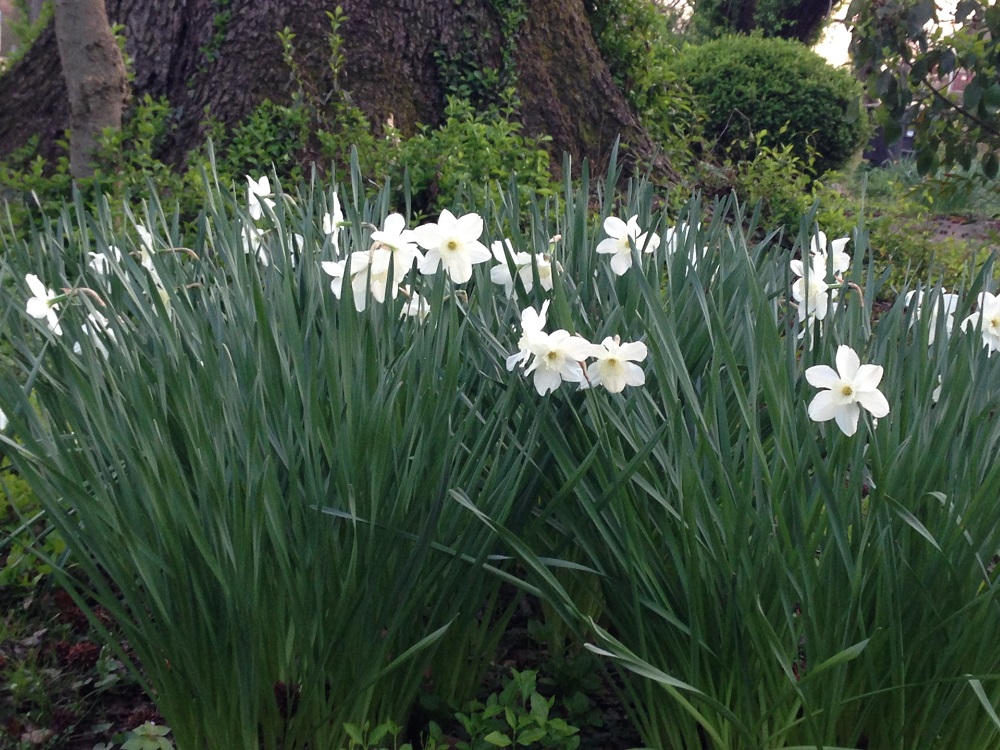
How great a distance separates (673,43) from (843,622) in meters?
6.04

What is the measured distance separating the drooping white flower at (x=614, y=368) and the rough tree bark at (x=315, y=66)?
3.59 metres

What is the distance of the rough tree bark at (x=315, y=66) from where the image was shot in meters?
4.71

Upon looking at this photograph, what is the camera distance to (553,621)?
1.84 meters

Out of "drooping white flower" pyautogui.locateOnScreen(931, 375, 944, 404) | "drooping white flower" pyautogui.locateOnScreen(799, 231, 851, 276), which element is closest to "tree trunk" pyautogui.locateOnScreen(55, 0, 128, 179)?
"drooping white flower" pyautogui.locateOnScreen(799, 231, 851, 276)

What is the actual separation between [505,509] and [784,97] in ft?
27.4

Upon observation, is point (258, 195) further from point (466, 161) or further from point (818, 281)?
point (466, 161)

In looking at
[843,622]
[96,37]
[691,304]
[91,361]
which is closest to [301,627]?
[91,361]

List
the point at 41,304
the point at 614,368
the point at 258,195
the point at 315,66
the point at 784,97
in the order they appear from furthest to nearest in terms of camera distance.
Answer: the point at 784,97
the point at 315,66
the point at 258,195
the point at 41,304
the point at 614,368

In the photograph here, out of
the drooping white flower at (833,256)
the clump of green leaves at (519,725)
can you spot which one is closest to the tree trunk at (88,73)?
the drooping white flower at (833,256)

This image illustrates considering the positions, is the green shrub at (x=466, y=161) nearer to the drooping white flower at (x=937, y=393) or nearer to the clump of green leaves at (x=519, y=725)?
the drooping white flower at (x=937, y=393)

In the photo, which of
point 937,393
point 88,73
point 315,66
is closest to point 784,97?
point 315,66

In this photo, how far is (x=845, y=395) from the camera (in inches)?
50.9

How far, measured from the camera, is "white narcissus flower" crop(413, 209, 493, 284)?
161 centimetres

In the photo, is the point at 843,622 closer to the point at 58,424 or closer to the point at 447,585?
the point at 447,585
